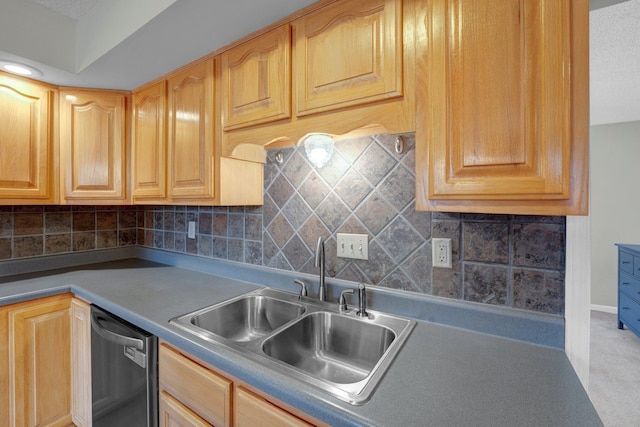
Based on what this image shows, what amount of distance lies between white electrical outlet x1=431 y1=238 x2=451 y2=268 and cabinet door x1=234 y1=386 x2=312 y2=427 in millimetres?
708

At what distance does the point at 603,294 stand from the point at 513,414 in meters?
4.42

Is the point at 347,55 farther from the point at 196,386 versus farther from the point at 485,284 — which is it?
the point at 196,386

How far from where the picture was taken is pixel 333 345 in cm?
119

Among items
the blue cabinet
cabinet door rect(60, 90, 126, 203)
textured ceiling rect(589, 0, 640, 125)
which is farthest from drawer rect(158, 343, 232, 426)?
the blue cabinet

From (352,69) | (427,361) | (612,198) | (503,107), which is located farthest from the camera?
(612,198)

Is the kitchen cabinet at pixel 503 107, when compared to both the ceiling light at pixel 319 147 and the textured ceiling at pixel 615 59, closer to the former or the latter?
the ceiling light at pixel 319 147

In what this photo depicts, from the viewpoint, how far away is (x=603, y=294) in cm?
368

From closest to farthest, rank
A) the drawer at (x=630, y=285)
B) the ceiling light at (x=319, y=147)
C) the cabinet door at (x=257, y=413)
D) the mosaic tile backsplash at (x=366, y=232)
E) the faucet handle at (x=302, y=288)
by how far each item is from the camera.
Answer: the cabinet door at (x=257, y=413), the mosaic tile backsplash at (x=366, y=232), the ceiling light at (x=319, y=147), the faucet handle at (x=302, y=288), the drawer at (x=630, y=285)

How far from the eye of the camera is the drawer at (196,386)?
0.89m

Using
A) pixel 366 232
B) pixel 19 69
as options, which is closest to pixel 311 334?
pixel 366 232

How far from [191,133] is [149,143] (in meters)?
0.42

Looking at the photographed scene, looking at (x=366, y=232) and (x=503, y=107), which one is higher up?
(x=503, y=107)

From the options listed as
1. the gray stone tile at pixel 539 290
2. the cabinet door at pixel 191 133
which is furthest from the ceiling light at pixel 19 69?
the gray stone tile at pixel 539 290

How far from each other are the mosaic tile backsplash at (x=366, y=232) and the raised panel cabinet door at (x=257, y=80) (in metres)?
0.34
